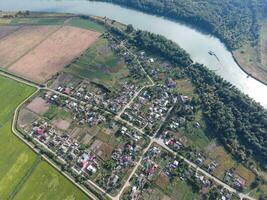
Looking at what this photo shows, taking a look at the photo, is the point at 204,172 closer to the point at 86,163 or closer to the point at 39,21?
the point at 86,163

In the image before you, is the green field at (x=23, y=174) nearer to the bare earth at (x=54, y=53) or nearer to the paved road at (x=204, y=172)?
the bare earth at (x=54, y=53)

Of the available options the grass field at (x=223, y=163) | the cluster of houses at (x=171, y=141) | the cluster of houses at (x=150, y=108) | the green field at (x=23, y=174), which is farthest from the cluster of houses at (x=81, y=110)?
the grass field at (x=223, y=163)

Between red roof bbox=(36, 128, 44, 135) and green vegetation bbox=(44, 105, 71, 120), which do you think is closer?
red roof bbox=(36, 128, 44, 135)

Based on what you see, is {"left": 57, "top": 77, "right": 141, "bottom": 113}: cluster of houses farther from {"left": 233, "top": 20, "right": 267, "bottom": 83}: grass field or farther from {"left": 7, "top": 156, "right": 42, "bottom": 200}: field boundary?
{"left": 233, "top": 20, "right": 267, "bottom": 83}: grass field

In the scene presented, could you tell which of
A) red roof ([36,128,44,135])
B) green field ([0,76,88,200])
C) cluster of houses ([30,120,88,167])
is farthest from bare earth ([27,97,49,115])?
red roof ([36,128,44,135])

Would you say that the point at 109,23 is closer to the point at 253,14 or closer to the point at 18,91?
the point at 18,91

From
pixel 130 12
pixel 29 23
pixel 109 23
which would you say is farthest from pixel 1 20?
pixel 130 12
